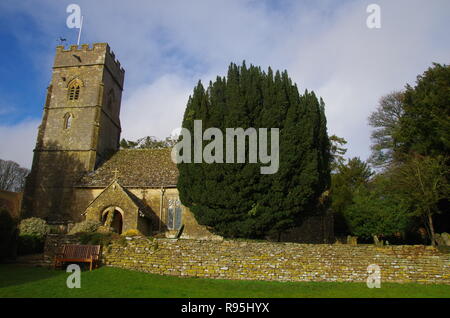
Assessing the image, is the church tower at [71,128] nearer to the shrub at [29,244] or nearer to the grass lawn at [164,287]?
the shrub at [29,244]

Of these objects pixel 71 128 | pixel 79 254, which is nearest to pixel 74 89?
pixel 71 128

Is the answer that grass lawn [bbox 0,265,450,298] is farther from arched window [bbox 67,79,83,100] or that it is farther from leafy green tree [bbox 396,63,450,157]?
arched window [bbox 67,79,83,100]

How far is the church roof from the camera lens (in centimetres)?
2505

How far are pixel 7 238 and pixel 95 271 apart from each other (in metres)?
5.54

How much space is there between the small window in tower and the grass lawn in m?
20.2

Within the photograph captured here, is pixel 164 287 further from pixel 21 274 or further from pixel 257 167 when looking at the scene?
pixel 257 167

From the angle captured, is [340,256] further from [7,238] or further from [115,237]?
[7,238]

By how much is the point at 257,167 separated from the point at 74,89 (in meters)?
21.5

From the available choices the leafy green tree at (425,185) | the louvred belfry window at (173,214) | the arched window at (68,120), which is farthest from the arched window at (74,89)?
the leafy green tree at (425,185)

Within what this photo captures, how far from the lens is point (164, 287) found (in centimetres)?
1077

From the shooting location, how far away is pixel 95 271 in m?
13.0

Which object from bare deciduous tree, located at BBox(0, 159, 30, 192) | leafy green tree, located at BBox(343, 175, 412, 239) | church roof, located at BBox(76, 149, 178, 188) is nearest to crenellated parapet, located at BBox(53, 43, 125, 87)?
church roof, located at BBox(76, 149, 178, 188)

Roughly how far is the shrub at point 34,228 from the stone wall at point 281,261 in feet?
32.3

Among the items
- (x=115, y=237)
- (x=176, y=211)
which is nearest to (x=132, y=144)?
(x=176, y=211)
